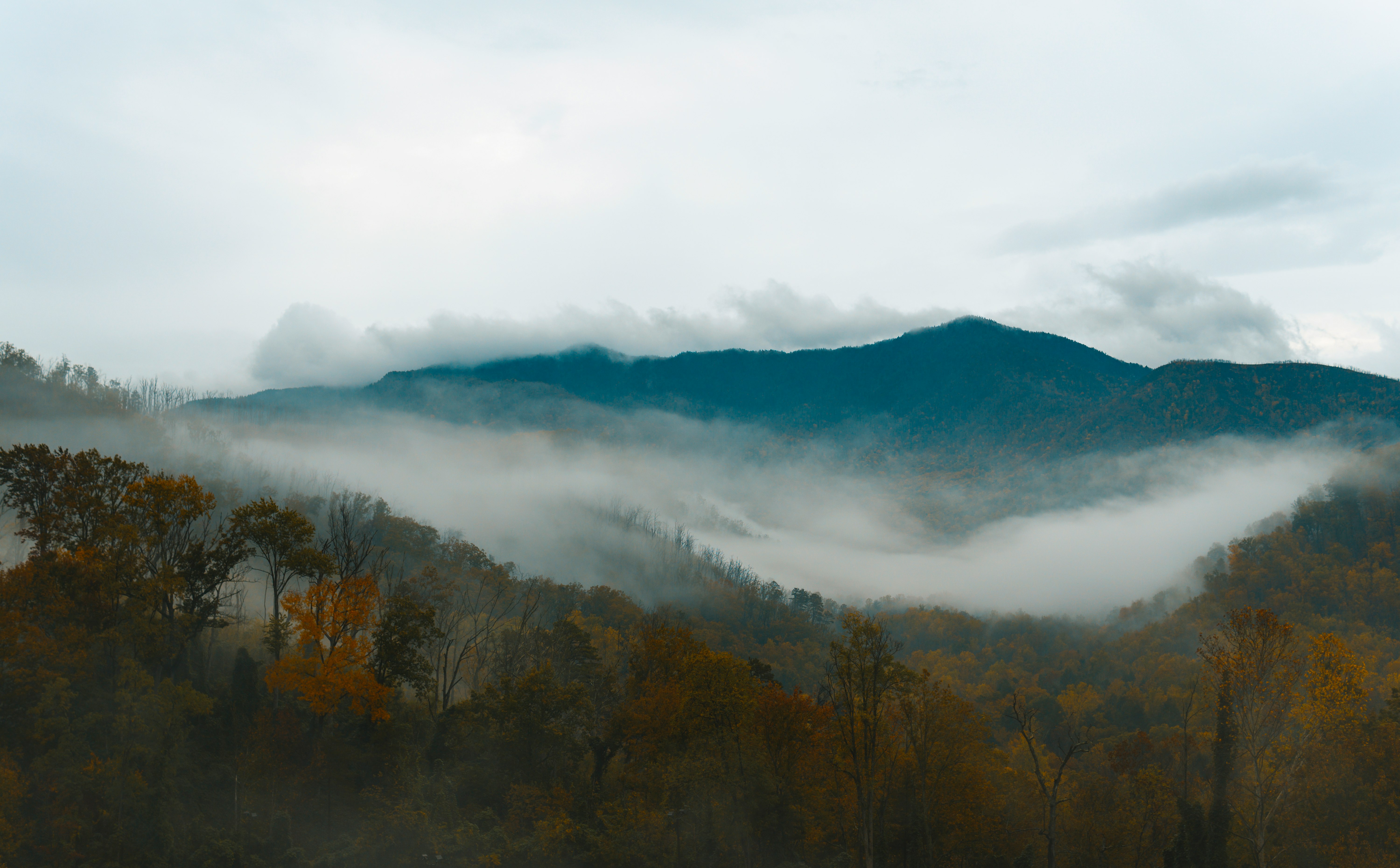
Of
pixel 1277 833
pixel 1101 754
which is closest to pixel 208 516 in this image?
pixel 1277 833

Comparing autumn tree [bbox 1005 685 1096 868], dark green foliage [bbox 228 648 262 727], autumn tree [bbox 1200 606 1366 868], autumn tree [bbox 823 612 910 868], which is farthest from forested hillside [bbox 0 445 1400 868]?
autumn tree [bbox 1005 685 1096 868]

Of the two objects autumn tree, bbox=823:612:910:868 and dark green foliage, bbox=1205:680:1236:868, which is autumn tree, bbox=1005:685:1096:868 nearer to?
autumn tree, bbox=823:612:910:868

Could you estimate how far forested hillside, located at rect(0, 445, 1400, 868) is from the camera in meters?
30.8

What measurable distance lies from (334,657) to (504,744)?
33.2 feet

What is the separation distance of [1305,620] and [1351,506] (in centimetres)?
4192

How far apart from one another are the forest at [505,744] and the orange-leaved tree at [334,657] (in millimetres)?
174

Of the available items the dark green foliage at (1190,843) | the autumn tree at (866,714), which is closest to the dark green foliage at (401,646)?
the autumn tree at (866,714)

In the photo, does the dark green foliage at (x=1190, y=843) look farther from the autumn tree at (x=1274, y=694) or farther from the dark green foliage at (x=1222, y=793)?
the autumn tree at (x=1274, y=694)

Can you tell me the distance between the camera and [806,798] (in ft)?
127

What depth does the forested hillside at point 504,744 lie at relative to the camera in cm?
3080

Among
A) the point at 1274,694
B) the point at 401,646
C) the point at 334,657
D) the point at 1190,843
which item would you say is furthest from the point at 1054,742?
the point at 334,657

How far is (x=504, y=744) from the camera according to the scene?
41469 millimetres

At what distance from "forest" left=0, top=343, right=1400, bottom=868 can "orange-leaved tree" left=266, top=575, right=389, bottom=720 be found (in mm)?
174

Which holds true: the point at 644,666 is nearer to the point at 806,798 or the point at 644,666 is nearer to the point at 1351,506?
the point at 806,798
